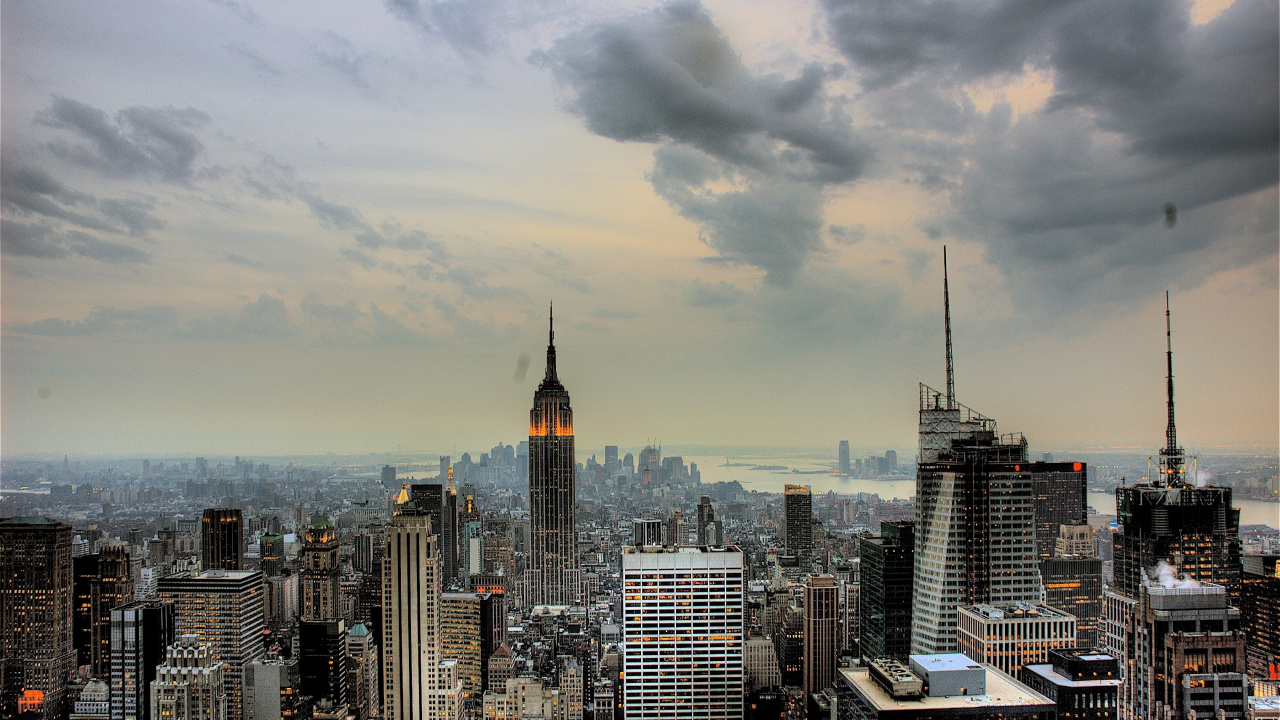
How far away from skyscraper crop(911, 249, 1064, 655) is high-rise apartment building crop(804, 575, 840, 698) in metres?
5.40

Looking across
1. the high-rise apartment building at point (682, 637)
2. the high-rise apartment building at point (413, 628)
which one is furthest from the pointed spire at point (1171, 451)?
the high-rise apartment building at point (413, 628)

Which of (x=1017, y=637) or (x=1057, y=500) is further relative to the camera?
(x=1057, y=500)

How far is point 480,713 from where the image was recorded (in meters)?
20.9

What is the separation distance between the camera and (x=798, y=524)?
31.2 metres

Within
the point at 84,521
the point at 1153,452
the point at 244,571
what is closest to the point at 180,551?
the point at 244,571

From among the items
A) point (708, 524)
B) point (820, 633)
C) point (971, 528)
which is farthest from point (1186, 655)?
point (708, 524)

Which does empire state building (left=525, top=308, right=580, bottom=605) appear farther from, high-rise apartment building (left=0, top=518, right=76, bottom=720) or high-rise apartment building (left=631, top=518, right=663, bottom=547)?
high-rise apartment building (left=0, top=518, right=76, bottom=720)

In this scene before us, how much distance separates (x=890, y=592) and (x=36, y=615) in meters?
21.4

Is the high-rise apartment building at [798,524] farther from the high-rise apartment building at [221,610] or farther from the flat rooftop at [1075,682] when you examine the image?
the high-rise apartment building at [221,610]

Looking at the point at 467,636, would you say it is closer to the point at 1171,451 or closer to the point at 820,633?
the point at 820,633

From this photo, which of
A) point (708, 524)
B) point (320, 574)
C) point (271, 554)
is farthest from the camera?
point (708, 524)

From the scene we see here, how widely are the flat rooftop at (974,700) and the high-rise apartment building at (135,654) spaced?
48.1ft

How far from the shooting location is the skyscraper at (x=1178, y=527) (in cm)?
1717

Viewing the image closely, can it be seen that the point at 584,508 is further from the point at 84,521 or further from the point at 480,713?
the point at 84,521
